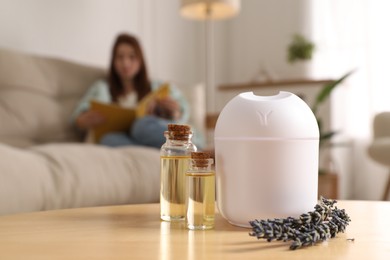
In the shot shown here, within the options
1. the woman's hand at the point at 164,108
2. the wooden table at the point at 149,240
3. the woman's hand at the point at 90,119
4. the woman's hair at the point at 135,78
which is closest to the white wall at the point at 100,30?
the woman's hair at the point at 135,78

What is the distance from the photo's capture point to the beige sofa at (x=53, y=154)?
51.4 inches

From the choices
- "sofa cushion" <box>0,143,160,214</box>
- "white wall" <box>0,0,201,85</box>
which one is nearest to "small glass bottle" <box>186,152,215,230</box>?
"sofa cushion" <box>0,143,160,214</box>

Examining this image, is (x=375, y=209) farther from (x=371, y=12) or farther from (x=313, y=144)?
(x=371, y=12)

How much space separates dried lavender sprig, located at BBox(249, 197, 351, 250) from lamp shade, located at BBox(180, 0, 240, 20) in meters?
2.65

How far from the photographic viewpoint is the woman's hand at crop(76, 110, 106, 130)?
2.23m

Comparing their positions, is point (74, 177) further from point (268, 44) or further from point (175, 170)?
point (268, 44)

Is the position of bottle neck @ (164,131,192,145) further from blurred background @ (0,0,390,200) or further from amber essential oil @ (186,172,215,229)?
blurred background @ (0,0,390,200)

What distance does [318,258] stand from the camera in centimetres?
48

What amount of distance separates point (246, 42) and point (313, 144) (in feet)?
11.8

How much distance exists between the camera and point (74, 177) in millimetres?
1459

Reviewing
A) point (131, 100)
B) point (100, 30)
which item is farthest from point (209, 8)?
point (131, 100)

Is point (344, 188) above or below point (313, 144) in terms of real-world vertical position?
below

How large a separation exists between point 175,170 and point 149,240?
0.53 ft

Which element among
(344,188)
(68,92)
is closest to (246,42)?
(344,188)
